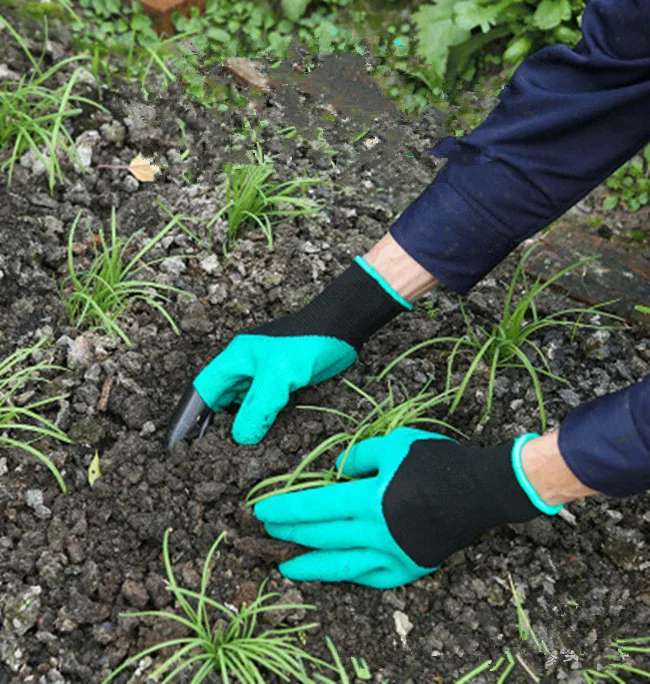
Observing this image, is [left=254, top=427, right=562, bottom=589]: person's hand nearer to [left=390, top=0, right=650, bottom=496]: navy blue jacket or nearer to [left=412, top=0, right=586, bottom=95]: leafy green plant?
[left=390, top=0, right=650, bottom=496]: navy blue jacket

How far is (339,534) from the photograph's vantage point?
6.82 ft

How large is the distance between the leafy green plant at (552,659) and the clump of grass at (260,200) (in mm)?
1341

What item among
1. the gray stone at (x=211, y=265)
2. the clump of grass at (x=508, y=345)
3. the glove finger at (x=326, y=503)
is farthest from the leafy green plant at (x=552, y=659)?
the gray stone at (x=211, y=265)

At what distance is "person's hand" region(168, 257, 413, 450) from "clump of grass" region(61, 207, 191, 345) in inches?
10.6

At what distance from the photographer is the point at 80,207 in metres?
2.84

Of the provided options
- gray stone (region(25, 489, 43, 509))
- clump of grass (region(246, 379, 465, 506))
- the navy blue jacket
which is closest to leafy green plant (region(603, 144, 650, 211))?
the navy blue jacket

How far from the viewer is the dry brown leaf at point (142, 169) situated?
298 centimetres

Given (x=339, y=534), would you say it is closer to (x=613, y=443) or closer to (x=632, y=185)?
(x=613, y=443)

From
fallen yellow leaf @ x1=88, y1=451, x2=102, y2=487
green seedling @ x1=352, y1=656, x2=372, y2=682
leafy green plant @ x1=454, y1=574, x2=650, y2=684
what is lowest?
leafy green plant @ x1=454, y1=574, x2=650, y2=684

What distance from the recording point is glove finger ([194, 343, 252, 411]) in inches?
91.7

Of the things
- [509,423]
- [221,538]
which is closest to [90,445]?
[221,538]

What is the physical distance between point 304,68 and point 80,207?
47.1 inches

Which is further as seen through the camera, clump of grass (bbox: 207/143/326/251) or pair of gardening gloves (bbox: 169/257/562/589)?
clump of grass (bbox: 207/143/326/251)

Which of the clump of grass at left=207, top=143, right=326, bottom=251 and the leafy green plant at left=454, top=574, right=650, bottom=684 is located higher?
the clump of grass at left=207, top=143, right=326, bottom=251
